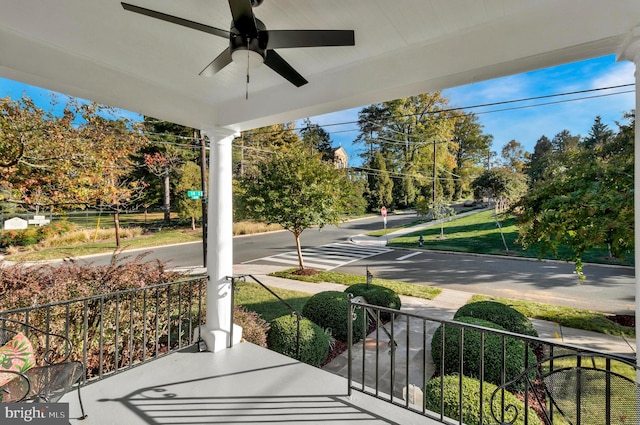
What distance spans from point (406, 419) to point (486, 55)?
2.11 m

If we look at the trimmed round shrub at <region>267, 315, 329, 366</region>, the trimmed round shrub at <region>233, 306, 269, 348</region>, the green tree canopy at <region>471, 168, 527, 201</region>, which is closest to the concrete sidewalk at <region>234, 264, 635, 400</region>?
the trimmed round shrub at <region>267, 315, 329, 366</region>

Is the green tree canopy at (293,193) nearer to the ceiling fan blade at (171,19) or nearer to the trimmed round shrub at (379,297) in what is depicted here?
the trimmed round shrub at (379,297)

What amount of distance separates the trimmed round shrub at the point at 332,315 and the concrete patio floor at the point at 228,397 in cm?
140

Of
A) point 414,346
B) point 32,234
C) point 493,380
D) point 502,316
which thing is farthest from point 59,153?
point 502,316

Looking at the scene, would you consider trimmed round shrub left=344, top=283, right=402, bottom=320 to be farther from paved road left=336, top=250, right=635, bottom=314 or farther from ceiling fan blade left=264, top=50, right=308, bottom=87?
ceiling fan blade left=264, top=50, right=308, bottom=87

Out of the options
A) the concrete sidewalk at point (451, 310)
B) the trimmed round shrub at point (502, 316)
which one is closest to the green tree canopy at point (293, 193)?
the concrete sidewalk at point (451, 310)

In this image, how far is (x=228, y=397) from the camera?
6.56 ft

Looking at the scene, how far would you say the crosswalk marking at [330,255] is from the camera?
856 centimetres

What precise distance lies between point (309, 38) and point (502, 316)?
138 inches

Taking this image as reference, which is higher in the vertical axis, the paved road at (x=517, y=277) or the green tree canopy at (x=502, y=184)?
the green tree canopy at (x=502, y=184)

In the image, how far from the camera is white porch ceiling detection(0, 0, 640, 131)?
1418mm

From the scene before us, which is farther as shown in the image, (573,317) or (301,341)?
(573,317)

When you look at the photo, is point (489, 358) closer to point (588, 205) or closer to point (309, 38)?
point (588, 205)

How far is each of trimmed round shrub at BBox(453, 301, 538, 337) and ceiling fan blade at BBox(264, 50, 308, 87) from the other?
3103 mm
